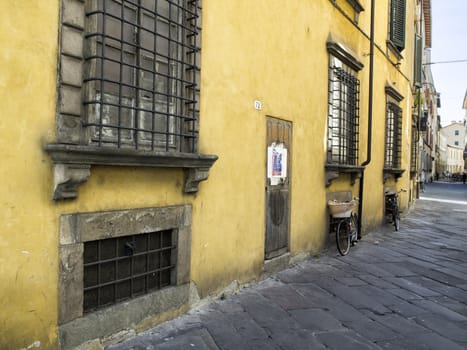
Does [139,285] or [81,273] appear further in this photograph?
[139,285]

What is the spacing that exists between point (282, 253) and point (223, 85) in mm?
2523

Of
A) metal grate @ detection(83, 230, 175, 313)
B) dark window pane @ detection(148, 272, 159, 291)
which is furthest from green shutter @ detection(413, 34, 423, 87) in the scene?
dark window pane @ detection(148, 272, 159, 291)

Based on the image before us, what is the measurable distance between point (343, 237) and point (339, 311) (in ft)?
9.70

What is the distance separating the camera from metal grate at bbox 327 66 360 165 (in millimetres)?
6922

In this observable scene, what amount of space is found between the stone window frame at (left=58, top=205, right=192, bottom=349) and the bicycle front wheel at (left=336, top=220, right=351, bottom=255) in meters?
3.57

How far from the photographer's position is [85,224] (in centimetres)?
284

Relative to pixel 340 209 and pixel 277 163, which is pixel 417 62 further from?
pixel 277 163

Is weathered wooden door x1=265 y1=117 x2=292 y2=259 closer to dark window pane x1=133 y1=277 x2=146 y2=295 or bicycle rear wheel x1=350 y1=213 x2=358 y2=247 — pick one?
dark window pane x1=133 y1=277 x2=146 y2=295

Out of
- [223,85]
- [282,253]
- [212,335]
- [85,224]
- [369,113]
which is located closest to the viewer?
[85,224]

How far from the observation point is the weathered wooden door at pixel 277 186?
5055mm

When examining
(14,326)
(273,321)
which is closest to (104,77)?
(14,326)

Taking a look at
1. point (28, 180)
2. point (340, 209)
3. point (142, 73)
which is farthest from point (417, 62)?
point (28, 180)

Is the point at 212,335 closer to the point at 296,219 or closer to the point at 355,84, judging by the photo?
the point at 296,219

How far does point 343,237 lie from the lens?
Answer: 686cm
